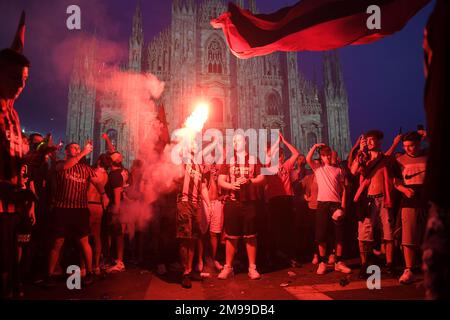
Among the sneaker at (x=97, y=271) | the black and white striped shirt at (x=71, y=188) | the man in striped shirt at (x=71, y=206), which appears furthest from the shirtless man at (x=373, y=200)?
the black and white striped shirt at (x=71, y=188)

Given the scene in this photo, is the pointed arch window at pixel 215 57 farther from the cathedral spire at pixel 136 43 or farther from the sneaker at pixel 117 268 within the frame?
the sneaker at pixel 117 268

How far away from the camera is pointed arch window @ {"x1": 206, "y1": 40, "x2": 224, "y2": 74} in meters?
34.5

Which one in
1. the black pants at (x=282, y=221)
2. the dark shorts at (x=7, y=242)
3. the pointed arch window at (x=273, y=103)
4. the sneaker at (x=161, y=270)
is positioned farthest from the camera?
the pointed arch window at (x=273, y=103)

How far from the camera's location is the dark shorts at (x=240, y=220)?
474cm

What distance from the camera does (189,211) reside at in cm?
457

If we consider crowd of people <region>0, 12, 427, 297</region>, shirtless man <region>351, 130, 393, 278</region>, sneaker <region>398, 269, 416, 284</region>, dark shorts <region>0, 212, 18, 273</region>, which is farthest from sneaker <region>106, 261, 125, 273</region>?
sneaker <region>398, 269, 416, 284</region>

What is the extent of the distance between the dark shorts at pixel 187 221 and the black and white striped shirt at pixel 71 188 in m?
1.68

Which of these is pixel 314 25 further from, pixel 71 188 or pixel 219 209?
pixel 71 188

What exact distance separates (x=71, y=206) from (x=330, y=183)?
4.78m

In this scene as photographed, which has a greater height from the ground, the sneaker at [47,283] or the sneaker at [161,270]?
the sneaker at [47,283]

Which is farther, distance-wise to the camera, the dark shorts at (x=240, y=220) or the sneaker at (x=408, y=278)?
the dark shorts at (x=240, y=220)

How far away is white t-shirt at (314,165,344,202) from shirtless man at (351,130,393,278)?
0.40 metres

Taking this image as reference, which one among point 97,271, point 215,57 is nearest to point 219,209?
point 97,271
